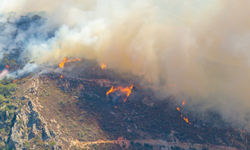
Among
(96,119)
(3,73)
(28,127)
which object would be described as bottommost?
(3,73)

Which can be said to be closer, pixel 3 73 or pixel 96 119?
pixel 96 119

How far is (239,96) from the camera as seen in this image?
117 meters

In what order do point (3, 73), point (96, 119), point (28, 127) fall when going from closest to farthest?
1. point (28, 127)
2. point (96, 119)
3. point (3, 73)

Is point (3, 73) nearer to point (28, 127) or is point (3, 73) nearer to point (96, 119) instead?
point (28, 127)

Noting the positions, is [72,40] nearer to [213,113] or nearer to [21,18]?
[21,18]

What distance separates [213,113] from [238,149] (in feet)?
54.5

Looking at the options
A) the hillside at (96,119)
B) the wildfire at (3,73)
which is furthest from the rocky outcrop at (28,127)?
the wildfire at (3,73)

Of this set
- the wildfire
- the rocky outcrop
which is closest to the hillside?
the rocky outcrop

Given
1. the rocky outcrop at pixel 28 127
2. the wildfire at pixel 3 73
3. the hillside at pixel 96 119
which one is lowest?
the wildfire at pixel 3 73


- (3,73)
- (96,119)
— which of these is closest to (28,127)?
(96,119)

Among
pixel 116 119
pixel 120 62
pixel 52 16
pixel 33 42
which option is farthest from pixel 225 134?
pixel 52 16

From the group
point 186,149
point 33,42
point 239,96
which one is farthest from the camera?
point 33,42

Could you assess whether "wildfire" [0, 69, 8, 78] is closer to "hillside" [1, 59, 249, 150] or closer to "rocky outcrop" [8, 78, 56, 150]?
"hillside" [1, 59, 249, 150]

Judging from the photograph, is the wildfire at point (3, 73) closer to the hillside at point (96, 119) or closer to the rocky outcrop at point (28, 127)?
the hillside at point (96, 119)
